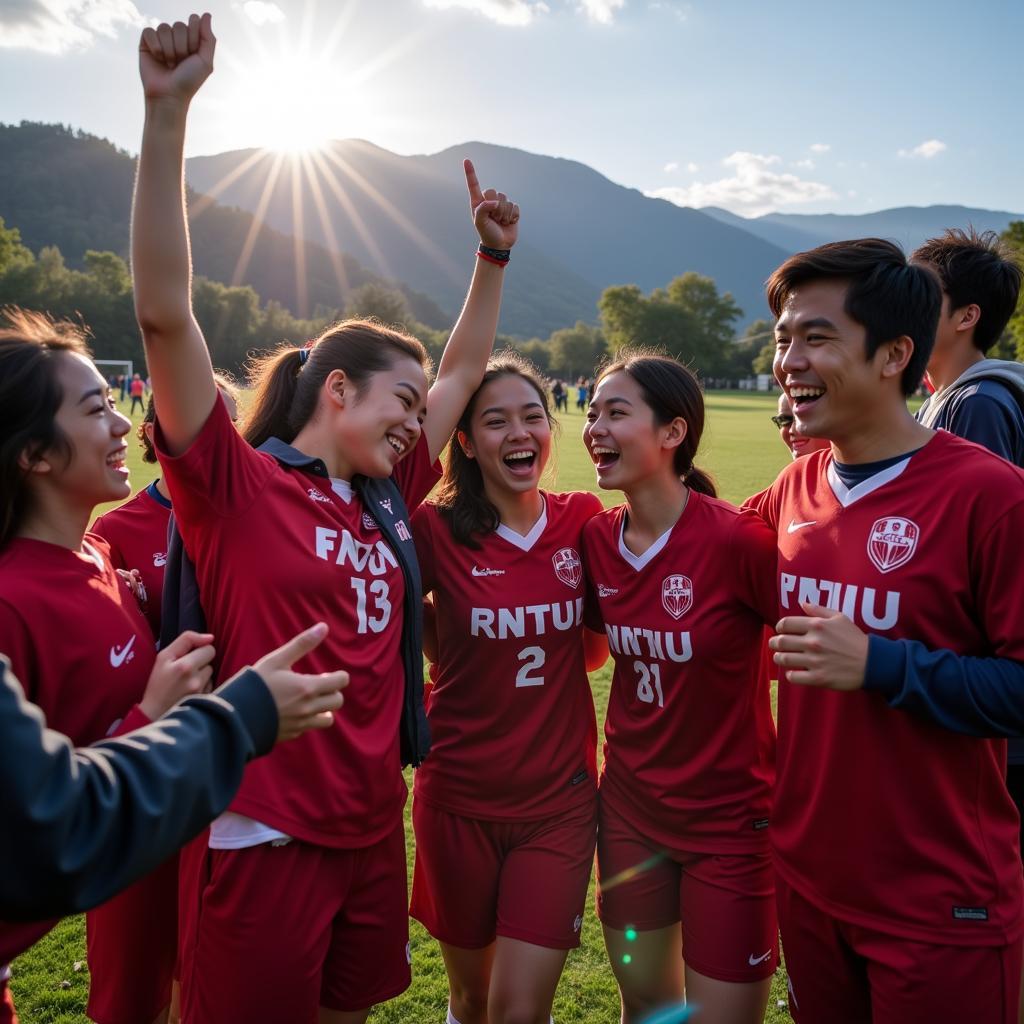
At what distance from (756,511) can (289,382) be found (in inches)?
73.6

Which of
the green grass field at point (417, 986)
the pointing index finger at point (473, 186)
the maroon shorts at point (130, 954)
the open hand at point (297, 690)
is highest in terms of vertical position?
the pointing index finger at point (473, 186)

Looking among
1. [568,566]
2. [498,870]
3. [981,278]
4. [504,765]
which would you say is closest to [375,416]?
[568,566]

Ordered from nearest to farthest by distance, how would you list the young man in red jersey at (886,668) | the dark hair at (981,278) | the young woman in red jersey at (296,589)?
the young woman in red jersey at (296,589) → the young man in red jersey at (886,668) → the dark hair at (981,278)

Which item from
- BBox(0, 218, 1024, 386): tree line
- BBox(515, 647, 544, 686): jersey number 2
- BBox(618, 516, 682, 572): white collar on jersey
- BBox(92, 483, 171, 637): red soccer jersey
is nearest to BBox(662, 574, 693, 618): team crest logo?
BBox(618, 516, 682, 572): white collar on jersey

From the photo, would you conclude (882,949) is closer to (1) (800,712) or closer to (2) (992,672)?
(1) (800,712)

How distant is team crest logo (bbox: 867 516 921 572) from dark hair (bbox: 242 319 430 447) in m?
1.70

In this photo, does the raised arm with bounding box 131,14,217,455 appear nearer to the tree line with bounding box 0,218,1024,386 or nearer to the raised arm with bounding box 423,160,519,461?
the raised arm with bounding box 423,160,519,461

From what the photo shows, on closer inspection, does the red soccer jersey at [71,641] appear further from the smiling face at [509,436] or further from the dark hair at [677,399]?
the dark hair at [677,399]

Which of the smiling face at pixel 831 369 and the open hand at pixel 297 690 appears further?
the smiling face at pixel 831 369

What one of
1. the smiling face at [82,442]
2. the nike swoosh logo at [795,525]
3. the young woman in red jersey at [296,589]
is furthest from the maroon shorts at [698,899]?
the smiling face at [82,442]

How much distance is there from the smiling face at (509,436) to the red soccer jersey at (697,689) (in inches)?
25.6

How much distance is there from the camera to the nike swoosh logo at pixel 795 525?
8.54 ft

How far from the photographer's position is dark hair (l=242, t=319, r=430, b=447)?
9.25 ft

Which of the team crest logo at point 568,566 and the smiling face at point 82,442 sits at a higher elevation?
the smiling face at point 82,442
